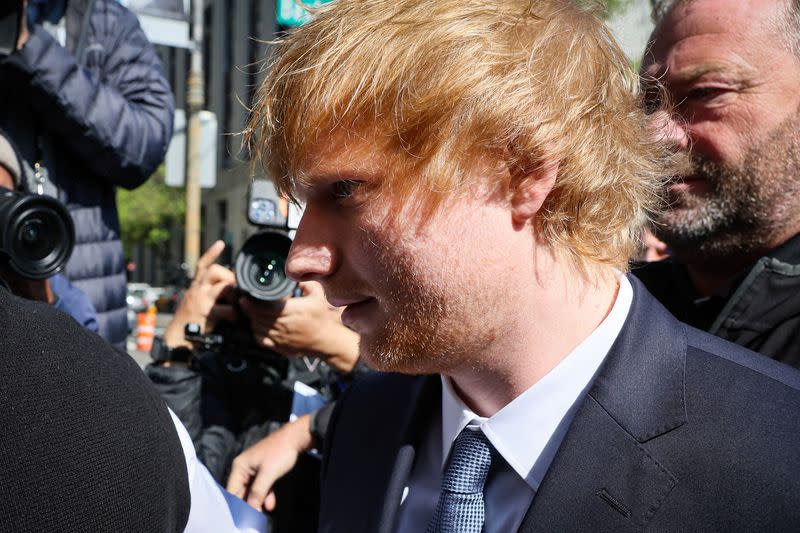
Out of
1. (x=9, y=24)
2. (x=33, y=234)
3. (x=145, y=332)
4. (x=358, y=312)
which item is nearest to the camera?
(x=358, y=312)

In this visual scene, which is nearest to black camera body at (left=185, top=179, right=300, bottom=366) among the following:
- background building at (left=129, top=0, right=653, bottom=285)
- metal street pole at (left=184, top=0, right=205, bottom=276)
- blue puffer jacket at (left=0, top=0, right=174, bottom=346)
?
blue puffer jacket at (left=0, top=0, right=174, bottom=346)

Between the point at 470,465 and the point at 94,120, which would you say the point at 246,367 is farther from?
the point at 470,465

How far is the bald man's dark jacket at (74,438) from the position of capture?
3.46ft

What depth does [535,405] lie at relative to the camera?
152 centimetres

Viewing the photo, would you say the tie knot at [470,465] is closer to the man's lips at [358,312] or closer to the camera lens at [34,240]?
the man's lips at [358,312]

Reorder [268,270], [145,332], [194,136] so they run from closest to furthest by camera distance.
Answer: [268,270], [194,136], [145,332]

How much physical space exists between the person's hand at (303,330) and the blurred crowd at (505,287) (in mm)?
613

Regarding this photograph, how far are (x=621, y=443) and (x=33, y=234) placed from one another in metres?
1.49

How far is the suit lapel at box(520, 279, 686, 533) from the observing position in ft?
4.41

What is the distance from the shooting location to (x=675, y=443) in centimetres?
137

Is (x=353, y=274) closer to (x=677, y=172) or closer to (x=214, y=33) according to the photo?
(x=677, y=172)

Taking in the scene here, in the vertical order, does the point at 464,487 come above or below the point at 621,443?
below

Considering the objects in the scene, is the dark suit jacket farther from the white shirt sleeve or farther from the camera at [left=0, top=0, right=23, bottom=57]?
the camera at [left=0, top=0, right=23, bottom=57]

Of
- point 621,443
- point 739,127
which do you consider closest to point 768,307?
point 739,127
